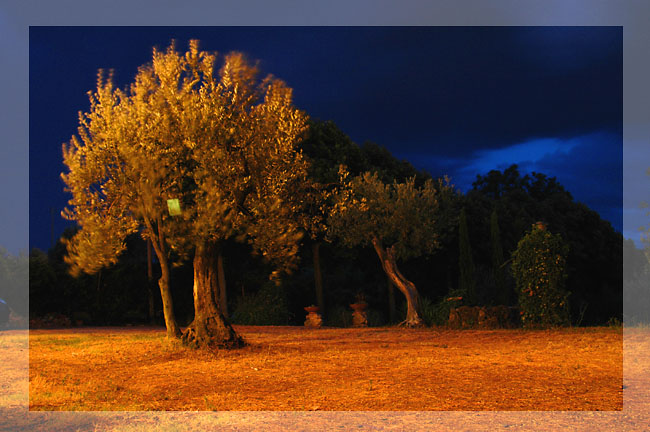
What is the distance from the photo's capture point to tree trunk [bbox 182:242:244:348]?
11.9 meters

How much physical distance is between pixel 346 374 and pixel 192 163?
6007 mm

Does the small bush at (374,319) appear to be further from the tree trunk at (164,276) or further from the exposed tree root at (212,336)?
the tree trunk at (164,276)

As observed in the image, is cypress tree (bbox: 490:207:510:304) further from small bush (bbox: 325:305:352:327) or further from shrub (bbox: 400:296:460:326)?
small bush (bbox: 325:305:352:327)

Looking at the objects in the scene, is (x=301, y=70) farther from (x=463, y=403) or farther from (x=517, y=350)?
(x=463, y=403)

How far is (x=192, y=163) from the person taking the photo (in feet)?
39.3

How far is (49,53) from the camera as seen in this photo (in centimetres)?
2561

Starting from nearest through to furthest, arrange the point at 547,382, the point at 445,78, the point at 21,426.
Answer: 1. the point at 21,426
2. the point at 547,382
3. the point at 445,78

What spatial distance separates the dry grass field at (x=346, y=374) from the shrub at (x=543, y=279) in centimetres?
79

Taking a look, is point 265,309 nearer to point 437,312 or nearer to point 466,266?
point 437,312

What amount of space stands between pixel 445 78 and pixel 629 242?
14.9 metres

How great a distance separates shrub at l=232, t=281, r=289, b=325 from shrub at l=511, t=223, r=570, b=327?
9.15m

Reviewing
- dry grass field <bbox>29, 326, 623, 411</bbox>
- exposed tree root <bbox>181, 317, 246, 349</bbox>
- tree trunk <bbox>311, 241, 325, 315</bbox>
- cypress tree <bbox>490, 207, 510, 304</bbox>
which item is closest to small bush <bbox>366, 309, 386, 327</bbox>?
tree trunk <bbox>311, 241, 325, 315</bbox>

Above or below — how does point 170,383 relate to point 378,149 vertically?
below

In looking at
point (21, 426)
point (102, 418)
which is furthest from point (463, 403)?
point (21, 426)
